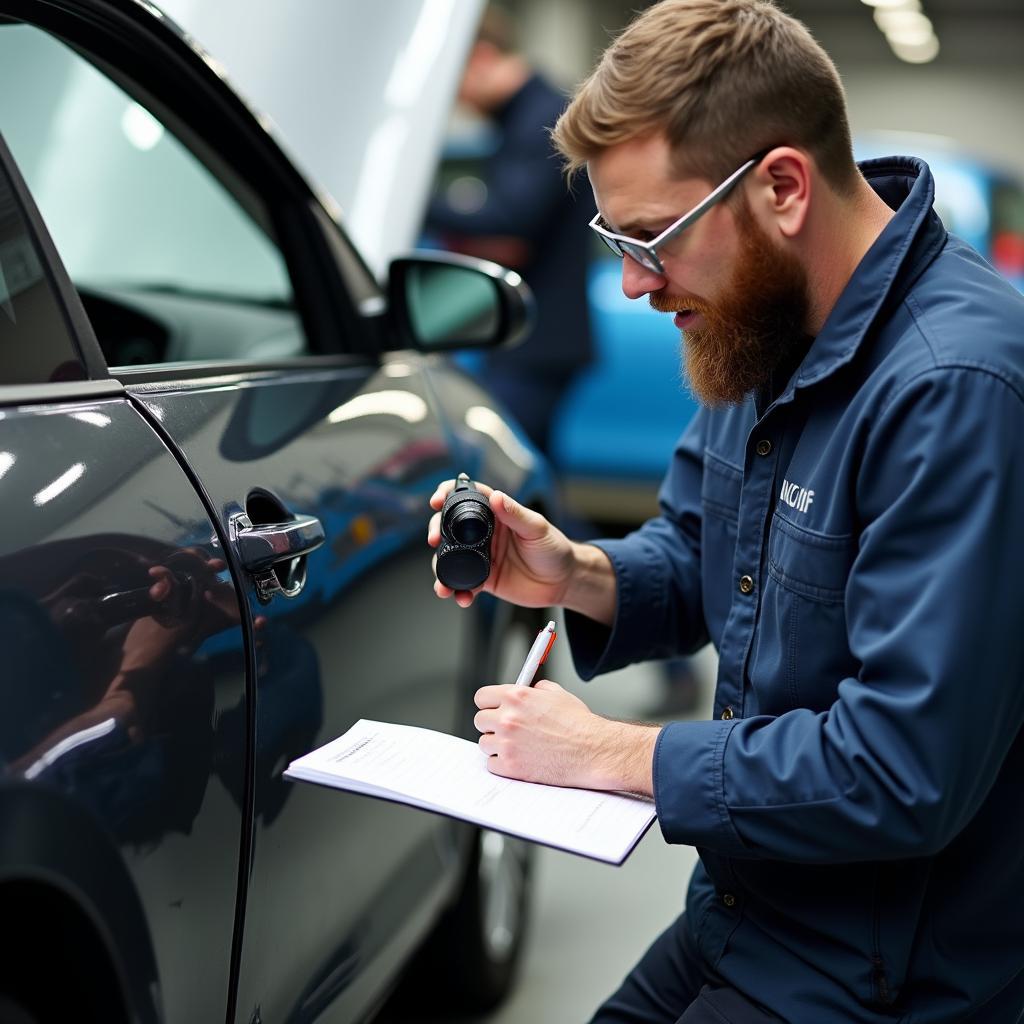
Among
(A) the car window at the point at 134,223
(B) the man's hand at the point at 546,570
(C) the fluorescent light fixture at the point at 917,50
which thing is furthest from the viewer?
(C) the fluorescent light fixture at the point at 917,50

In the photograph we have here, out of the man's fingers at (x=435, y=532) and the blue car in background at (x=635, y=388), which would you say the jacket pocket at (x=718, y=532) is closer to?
the man's fingers at (x=435, y=532)

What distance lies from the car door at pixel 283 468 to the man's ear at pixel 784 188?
0.65m

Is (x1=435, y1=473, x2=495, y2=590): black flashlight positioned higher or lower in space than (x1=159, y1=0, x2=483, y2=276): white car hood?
lower

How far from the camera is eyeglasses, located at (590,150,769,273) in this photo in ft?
4.76

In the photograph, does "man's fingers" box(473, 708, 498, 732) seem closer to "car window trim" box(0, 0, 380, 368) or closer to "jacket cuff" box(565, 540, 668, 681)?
"jacket cuff" box(565, 540, 668, 681)

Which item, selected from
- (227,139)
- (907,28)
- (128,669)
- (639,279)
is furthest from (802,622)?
(907,28)

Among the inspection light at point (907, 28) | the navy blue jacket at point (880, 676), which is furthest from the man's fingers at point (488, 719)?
the inspection light at point (907, 28)

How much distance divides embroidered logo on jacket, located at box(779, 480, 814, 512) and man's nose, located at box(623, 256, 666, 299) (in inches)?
10.0

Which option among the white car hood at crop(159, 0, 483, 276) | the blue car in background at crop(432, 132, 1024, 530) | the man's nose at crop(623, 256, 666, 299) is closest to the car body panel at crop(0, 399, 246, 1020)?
the man's nose at crop(623, 256, 666, 299)

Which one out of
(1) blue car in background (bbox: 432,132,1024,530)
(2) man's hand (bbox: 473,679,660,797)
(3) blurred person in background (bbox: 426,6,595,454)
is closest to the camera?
(2) man's hand (bbox: 473,679,660,797)

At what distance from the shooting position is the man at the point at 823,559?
4.26ft

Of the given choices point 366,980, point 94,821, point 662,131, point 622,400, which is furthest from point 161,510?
point 622,400

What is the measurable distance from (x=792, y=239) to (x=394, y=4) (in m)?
2.18

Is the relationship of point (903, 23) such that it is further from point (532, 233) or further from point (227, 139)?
point (227, 139)
